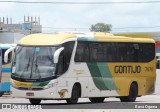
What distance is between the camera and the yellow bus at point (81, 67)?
24953 mm

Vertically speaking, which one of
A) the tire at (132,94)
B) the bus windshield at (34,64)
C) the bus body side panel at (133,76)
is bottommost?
the tire at (132,94)

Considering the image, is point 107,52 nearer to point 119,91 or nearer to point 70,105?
point 119,91

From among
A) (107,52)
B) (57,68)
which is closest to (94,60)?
(107,52)

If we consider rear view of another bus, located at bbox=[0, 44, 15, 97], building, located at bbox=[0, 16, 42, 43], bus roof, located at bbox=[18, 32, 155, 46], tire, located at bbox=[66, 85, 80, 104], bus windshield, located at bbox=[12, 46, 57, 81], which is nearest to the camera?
bus windshield, located at bbox=[12, 46, 57, 81]

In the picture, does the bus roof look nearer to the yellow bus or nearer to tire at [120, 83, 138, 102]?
the yellow bus

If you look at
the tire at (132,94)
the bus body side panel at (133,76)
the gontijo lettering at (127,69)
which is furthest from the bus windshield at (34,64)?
the tire at (132,94)

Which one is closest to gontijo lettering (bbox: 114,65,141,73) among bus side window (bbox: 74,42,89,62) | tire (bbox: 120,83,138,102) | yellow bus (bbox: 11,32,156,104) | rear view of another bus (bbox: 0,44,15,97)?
yellow bus (bbox: 11,32,156,104)

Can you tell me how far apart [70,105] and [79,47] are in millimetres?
2994

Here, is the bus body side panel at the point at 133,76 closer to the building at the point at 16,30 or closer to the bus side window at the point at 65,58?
the bus side window at the point at 65,58

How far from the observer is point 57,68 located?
25.0 m

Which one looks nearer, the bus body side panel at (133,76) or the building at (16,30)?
the bus body side panel at (133,76)

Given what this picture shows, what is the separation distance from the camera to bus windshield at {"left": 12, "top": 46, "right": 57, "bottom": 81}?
24.9 metres

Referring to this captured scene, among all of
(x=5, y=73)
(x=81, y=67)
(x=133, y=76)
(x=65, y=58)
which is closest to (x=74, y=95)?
(x=81, y=67)

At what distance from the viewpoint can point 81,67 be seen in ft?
87.4
